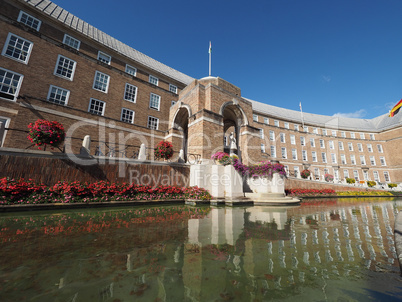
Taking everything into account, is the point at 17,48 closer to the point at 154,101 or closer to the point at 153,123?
the point at 154,101

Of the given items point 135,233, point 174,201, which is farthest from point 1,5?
point 135,233

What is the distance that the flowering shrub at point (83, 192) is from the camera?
6.03 m

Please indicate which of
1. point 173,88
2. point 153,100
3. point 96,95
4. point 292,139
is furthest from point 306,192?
point 96,95

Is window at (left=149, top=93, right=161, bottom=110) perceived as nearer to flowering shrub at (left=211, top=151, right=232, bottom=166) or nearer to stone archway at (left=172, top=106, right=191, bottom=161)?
stone archway at (left=172, top=106, right=191, bottom=161)

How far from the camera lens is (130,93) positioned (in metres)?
18.9

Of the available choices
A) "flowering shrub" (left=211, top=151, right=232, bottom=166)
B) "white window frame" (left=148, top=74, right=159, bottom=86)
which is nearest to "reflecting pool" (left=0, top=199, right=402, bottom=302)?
"flowering shrub" (left=211, top=151, right=232, bottom=166)

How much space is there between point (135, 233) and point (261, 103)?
45681 millimetres

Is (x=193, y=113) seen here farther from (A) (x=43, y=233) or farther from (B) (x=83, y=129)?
(A) (x=43, y=233)

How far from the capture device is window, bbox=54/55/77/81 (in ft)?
49.0

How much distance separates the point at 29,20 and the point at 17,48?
4527 millimetres

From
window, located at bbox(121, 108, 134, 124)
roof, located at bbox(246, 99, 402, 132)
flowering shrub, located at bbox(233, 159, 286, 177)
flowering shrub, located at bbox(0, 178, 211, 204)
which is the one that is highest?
roof, located at bbox(246, 99, 402, 132)

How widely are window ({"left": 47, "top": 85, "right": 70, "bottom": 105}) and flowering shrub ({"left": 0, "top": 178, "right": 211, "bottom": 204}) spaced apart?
36.7 feet

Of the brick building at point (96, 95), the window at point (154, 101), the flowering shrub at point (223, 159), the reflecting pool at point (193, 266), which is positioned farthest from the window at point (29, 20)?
the reflecting pool at point (193, 266)

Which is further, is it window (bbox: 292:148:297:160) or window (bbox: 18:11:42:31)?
window (bbox: 292:148:297:160)
